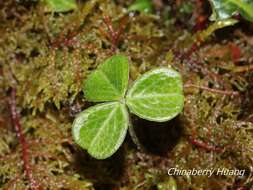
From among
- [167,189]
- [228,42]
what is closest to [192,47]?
[228,42]

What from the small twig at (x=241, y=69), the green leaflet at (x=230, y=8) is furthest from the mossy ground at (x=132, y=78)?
the green leaflet at (x=230, y=8)

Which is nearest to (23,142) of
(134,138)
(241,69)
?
(134,138)

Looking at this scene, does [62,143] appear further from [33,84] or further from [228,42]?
[228,42]

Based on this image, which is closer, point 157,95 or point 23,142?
point 157,95

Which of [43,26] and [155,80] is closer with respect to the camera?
[155,80]

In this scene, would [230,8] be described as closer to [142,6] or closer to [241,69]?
[241,69]

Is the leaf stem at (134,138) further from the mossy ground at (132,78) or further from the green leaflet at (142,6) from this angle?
the green leaflet at (142,6)

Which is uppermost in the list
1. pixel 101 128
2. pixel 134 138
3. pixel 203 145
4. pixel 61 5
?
pixel 61 5

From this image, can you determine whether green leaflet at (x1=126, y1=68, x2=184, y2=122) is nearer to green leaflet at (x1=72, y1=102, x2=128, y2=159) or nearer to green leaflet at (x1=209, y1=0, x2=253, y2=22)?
green leaflet at (x1=72, y1=102, x2=128, y2=159)

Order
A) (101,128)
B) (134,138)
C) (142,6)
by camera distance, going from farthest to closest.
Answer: (142,6), (134,138), (101,128)
